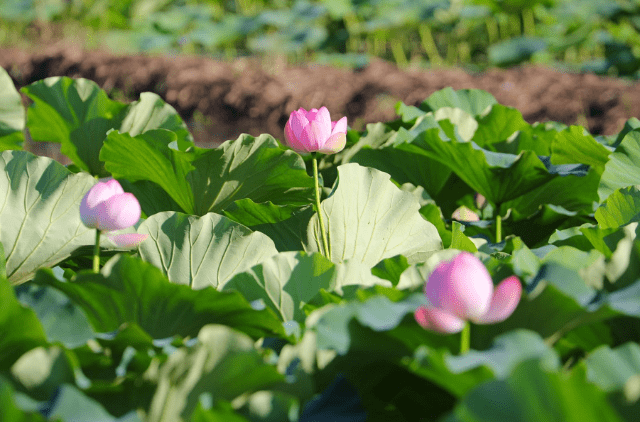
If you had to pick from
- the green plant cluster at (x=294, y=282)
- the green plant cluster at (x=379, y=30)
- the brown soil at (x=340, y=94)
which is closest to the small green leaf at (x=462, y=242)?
the green plant cluster at (x=294, y=282)

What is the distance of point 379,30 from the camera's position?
796cm

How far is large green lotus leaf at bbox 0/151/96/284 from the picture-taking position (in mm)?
749

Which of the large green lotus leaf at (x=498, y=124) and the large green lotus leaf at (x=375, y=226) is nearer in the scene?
the large green lotus leaf at (x=375, y=226)

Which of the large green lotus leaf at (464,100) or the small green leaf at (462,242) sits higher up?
the small green leaf at (462,242)

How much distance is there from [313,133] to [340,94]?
368cm

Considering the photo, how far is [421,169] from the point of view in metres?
1.13

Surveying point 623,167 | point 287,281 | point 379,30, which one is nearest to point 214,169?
point 287,281

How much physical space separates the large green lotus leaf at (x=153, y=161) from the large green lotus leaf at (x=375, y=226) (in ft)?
0.77

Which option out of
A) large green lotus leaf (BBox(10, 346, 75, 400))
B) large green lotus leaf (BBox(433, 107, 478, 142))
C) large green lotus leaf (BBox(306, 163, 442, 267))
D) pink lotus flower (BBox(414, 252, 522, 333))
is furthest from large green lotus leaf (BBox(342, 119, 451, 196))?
large green lotus leaf (BBox(10, 346, 75, 400))

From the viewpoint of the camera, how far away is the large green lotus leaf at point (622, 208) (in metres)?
0.81

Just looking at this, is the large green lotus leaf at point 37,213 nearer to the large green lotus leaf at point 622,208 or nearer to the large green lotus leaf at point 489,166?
the large green lotus leaf at point 489,166

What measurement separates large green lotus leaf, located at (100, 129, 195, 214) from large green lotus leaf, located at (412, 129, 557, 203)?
38cm

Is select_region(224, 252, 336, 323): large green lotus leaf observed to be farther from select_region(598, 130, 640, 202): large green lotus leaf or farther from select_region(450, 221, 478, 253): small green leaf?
select_region(598, 130, 640, 202): large green lotus leaf

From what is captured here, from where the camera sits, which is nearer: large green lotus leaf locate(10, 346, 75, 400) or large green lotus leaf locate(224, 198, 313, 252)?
large green lotus leaf locate(10, 346, 75, 400)
